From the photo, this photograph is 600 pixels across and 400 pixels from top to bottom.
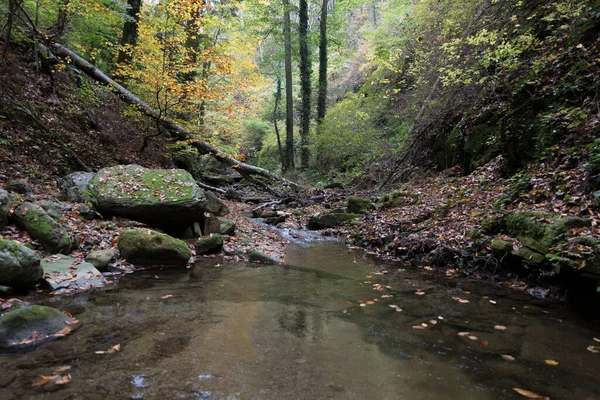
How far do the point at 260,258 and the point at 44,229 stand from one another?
3.81m

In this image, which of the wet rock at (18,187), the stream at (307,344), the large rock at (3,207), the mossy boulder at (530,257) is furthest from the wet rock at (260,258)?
the wet rock at (18,187)

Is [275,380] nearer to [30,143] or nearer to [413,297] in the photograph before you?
[413,297]

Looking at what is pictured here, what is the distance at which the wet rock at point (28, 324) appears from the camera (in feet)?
10.4

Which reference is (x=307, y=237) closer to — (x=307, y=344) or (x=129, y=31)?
(x=307, y=344)

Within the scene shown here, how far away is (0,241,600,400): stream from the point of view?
2.76 metres

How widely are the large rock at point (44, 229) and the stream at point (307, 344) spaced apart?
1302 millimetres

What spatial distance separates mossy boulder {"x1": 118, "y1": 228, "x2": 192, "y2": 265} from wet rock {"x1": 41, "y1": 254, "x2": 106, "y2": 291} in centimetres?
80

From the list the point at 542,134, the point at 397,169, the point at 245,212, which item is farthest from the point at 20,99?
the point at 542,134

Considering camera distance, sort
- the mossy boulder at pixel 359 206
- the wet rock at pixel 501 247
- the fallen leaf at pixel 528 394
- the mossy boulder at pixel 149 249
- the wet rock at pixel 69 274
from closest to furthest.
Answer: the fallen leaf at pixel 528 394, the wet rock at pixel 69 274, the wet rock at pixel 501 247, the mossy boulder at pixel 149 249, the mossy boulder at pixel 359 206

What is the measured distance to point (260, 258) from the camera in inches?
283

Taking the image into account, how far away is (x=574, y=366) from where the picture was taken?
10.5 ft

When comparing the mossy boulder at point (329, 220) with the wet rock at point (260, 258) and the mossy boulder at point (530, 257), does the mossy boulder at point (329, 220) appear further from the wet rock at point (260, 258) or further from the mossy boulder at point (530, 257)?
the mossy boulder at point (530, 257)

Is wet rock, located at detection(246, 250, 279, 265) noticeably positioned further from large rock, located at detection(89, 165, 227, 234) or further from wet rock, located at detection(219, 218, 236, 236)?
large rock, located at detection(89, 165, 227, 234)

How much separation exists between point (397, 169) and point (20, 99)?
12.5 metres
